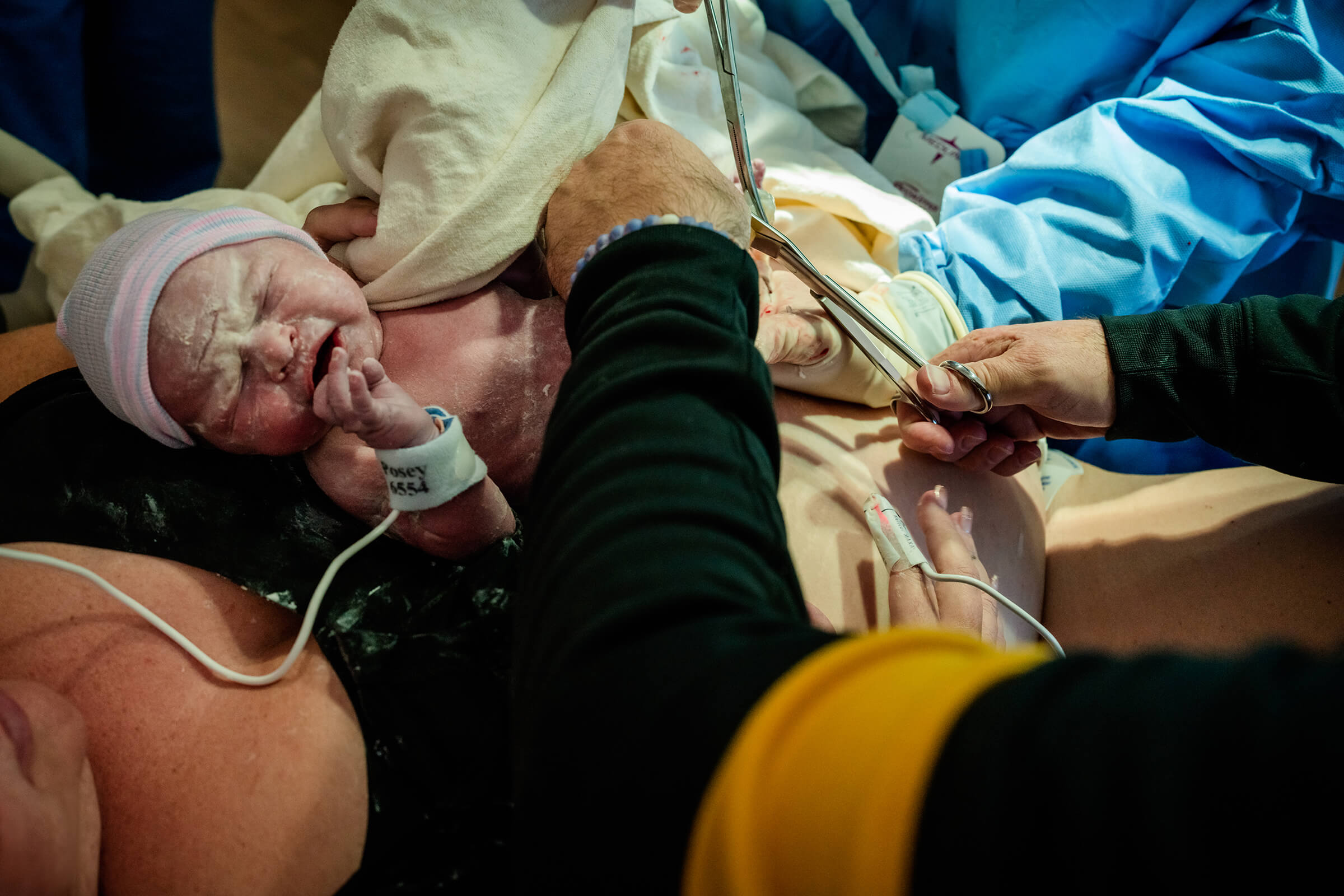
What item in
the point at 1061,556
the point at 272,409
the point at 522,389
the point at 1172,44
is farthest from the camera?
the point at 1172,44

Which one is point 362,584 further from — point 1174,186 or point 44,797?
point 1174,186

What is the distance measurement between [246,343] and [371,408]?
8.2 inches

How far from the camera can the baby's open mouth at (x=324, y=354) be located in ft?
2.90

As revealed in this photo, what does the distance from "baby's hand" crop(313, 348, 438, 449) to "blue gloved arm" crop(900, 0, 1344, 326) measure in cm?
90

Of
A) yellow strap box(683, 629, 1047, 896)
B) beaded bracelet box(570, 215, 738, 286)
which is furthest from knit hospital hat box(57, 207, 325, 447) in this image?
yellow strap box(683, 629, 1047, 896)

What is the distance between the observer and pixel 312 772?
0.69 meters

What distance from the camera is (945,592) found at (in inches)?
35.2

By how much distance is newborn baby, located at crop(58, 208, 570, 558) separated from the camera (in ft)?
2.61

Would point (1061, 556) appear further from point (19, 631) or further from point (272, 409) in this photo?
point (19, 631)

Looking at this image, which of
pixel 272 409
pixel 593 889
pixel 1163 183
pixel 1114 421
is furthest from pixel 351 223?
pixel 1163 183

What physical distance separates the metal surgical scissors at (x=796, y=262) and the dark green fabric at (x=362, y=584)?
49 centimetres

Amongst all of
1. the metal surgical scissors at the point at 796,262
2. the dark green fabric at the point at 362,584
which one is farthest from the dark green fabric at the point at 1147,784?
the metal surgical scissors at the point at 796,262

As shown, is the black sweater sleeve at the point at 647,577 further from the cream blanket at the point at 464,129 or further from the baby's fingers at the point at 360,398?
the cream blanket at the point at 464,129

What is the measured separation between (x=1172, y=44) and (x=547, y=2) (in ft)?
3.48
